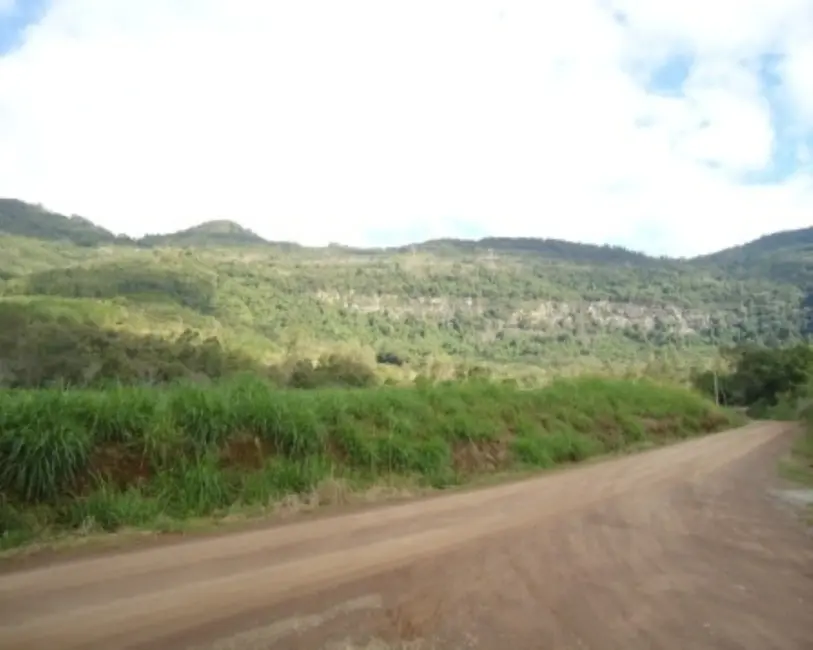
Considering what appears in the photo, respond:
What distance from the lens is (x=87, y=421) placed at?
38.9 feet

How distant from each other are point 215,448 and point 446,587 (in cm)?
673

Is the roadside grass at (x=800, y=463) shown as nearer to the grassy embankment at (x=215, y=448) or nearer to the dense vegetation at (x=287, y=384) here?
the dense vegetation at (x=287, y=384)

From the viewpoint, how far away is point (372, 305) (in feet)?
383

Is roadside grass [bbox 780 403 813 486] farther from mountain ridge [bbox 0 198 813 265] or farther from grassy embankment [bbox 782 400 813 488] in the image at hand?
mountain ridge [bbox 0 198 813 265]

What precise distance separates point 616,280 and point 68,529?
14600 cm

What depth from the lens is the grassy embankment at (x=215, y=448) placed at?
10.7 m

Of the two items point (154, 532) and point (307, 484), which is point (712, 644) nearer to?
point (154, 532)

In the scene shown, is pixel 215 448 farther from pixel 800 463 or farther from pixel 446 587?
pixel 800 463

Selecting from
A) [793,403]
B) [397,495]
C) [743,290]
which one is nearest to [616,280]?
[743,290]

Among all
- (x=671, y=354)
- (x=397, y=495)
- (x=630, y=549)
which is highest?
(x=630, y=549)

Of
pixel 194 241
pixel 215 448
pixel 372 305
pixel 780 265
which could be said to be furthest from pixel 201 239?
pixel 215 448

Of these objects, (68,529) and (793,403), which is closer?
(68,529)

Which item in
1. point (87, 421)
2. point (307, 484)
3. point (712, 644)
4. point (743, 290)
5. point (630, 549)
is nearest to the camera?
point (712, 644)

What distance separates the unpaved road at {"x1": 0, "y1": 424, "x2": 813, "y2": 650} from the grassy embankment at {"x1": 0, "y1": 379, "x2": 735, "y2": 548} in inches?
73.6
